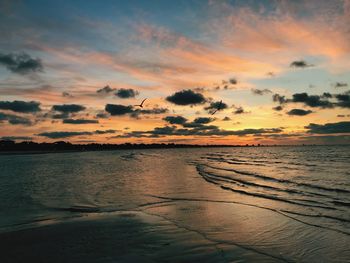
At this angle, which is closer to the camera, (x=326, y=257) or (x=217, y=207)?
(x=326, y=257)

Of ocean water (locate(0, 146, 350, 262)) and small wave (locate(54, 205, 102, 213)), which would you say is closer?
ocean water (locate(0, 146, 350, 262))

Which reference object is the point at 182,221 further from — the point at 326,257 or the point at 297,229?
the point at 326,257

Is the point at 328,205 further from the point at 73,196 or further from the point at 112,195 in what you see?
the point at 73,196

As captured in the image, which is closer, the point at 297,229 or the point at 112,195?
the point at 297,229

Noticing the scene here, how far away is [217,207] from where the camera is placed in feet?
51.4

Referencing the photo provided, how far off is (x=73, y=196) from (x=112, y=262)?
39.5 ft

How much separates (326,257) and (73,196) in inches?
569

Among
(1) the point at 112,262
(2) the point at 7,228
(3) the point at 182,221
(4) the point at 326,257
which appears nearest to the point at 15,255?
(1) the point at 112,262

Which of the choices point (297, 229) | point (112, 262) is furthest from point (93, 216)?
point (297, 229)

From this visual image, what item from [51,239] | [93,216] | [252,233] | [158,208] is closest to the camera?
[51,239]

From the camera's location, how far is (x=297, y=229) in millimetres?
11484

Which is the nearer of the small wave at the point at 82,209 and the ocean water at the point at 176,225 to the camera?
the ocean water at the point at 176,225

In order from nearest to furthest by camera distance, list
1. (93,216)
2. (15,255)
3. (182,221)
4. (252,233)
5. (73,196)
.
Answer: (15,255) < (252,233) < (182,221) < (93,216) < (73,196)

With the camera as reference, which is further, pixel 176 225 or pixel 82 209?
pixel 82 209
